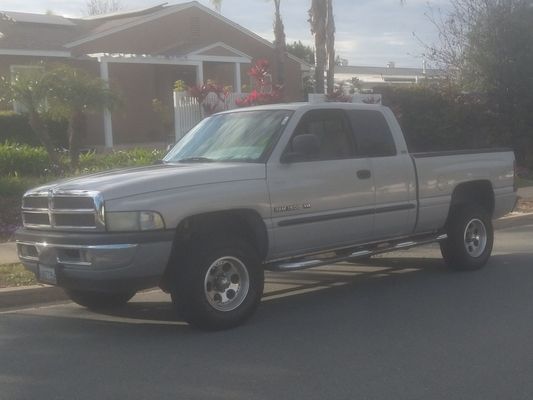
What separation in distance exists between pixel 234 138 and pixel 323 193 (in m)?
1.06

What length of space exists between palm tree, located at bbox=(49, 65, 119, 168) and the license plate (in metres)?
8.48

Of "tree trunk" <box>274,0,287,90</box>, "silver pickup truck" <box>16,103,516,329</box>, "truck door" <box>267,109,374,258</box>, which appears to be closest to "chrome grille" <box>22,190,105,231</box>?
"silver pickup truck" <box>16,103,516,329</box>

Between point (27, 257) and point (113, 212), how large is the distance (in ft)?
3.92

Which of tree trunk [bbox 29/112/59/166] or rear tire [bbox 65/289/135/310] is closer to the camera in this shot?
rear tire [bbox 65/289/135/310]

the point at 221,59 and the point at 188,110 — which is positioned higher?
the point at 221,59

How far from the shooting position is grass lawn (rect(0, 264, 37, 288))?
360 inches

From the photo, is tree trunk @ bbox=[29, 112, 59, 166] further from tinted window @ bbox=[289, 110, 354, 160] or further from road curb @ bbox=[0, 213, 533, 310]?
tinted window @ bbox=[289, 110, 354, 160]

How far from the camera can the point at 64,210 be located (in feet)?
23.2

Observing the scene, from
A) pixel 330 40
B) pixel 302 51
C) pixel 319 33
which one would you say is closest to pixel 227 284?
pixel 319 33

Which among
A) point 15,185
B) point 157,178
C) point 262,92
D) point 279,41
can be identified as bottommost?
point 15,185

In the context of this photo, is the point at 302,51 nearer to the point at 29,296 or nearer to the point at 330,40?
the point at 330,40

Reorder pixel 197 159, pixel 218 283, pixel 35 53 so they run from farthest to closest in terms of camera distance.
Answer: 1. pixel 35 53
2. pixel 197 159
3. pixel 218 283

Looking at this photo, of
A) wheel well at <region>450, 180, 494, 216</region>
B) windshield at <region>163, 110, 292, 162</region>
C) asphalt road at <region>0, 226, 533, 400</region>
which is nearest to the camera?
asphalt road at <region>0, 226, 533, 400</region>

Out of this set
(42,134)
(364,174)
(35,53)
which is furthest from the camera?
(35,53)
